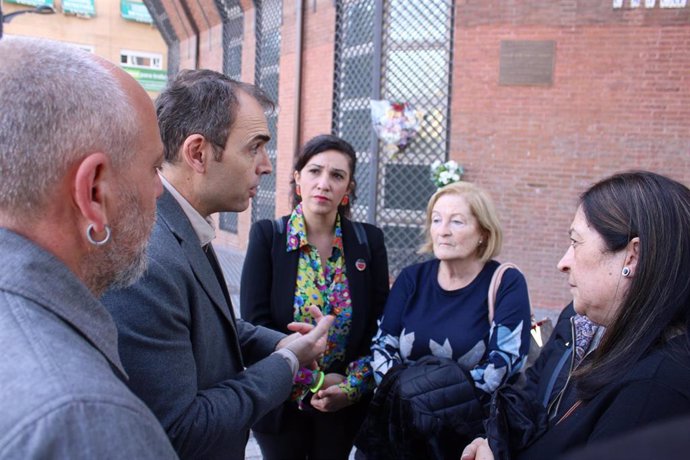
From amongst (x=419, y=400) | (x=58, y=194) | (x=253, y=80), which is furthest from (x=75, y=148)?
(x=253, y=80)

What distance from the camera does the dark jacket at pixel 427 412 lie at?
7.86 ft

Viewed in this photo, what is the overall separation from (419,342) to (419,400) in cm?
38

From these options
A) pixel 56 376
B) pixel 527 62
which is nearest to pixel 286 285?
pixel 56 376

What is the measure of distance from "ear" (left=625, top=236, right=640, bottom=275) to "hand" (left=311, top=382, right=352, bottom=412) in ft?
4.77

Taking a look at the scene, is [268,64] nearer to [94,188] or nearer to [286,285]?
[286,285]

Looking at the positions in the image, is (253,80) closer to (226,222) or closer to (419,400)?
(226,222)

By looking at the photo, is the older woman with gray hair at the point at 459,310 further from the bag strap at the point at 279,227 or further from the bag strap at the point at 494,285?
the bag strap at the point at 279,227

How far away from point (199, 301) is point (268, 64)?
11763 millimetres

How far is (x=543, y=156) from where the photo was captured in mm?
8469

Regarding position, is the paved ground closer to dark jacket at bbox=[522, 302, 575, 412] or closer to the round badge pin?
the round badge pin

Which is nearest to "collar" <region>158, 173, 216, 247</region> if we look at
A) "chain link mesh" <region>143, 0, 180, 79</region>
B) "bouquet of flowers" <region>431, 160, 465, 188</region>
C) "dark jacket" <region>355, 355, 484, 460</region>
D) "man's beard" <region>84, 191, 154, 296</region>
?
"man's beard" <region>84, 191, 154, 296</region>

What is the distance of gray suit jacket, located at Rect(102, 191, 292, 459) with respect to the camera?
4.87 feet

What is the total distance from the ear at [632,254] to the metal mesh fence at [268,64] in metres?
10.9

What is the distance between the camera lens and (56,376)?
80 cm
